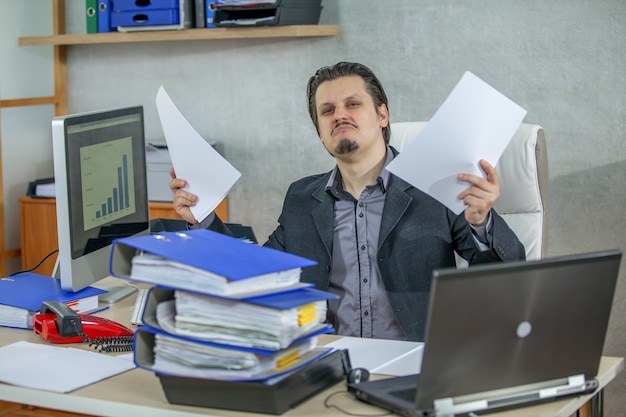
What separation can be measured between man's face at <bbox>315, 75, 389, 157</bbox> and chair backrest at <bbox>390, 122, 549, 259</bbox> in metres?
0.35

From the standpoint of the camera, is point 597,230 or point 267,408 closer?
point 267,408

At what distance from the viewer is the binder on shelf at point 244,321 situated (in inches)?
63.0

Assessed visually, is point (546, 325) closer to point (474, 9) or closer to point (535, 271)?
point (535, 271)

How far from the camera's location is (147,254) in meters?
1.69

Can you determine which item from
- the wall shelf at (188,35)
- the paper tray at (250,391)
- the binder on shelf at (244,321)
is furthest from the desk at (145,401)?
the wall shelf at (188,35)

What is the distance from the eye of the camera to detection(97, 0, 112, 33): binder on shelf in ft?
13.3

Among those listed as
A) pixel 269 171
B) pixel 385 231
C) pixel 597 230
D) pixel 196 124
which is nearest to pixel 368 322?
pixel 385 231

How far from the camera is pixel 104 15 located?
4066mm

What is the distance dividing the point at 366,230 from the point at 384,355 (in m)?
0.55

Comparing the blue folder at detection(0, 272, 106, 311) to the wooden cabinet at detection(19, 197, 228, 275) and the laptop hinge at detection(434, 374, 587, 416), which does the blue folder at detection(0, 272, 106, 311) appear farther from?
the wooden cabinet at detection(19, 197, 228, 275)

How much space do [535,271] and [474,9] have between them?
220 centimetres

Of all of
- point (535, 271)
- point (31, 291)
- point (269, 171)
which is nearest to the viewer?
point (535, 271)

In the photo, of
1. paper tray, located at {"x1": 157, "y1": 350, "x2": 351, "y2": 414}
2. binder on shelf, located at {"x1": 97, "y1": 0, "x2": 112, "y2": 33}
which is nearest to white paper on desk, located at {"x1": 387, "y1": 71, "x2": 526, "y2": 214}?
paper tray, located at {"x1": 157, "y1": 350, "x2": 351, "y2": 414}

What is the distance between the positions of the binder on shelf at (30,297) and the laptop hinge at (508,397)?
112 cm
